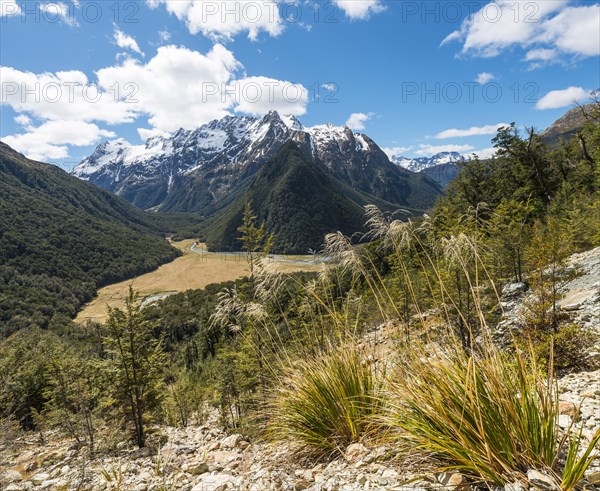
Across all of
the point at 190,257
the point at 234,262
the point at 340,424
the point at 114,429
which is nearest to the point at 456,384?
the point at 340,424

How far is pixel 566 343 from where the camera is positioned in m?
6.12

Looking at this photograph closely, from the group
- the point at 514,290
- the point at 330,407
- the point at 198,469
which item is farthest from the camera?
the point at 514,290

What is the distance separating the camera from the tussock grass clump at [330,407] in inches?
130

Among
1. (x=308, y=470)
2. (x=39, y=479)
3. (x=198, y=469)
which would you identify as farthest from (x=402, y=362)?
(x=39, y=479)

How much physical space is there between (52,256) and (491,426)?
177 m

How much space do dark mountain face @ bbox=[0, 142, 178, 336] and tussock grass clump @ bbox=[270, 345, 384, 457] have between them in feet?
361

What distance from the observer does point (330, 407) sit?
3.39 meters

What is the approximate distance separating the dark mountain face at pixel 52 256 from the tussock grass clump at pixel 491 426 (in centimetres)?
11164

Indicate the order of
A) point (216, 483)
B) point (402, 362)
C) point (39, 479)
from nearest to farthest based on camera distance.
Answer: point (402, 362) < point (216, 483) < point (39, 479)

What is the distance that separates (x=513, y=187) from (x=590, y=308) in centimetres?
3371

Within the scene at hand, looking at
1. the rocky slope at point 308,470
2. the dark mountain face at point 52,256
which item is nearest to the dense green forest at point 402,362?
the rocky slope at point 308,470

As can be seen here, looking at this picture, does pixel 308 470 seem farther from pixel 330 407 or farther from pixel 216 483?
pixel 216 483

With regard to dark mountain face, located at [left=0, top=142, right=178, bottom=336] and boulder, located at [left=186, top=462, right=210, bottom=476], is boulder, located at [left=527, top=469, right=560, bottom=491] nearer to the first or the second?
boulder, located at [left=186, top=462, right=210, bottom=476]

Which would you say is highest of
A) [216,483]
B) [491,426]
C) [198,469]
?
[491,426]
